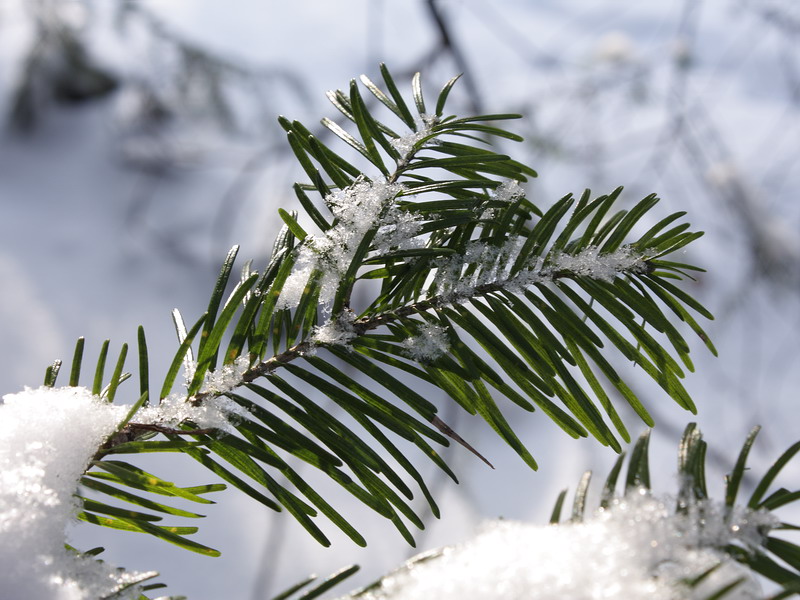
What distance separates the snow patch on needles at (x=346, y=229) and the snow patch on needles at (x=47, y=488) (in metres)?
0.09

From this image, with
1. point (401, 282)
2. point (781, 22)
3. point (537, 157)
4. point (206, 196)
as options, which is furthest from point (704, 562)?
point (206, 196)

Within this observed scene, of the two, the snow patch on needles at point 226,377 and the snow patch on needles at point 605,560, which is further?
the snow patch on needles at point 226,377

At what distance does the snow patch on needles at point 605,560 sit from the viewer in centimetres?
14

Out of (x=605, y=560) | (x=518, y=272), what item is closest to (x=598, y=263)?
(x=518, y=272)

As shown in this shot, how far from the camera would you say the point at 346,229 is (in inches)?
9.9

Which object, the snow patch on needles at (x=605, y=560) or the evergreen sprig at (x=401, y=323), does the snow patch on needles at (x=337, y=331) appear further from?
the snow patch on needles at (x=605, y=560)

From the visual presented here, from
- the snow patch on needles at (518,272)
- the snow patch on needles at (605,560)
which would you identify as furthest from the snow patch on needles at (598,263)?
the snow patch on needles at (605,560)

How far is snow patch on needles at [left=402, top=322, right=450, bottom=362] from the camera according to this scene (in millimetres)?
245

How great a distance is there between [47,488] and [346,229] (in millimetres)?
131

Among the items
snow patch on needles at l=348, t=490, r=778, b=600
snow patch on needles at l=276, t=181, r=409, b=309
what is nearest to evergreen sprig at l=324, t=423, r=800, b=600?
snow patch on needles at l=348, t=490, r=778, b=600

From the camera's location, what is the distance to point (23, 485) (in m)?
0.20

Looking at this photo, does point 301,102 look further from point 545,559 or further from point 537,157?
point 545,559

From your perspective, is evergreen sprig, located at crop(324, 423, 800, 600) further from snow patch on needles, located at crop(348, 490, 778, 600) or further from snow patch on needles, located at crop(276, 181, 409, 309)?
snow patch on needles, located at crop(276, 181, 409, 309)

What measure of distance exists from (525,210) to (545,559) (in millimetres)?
158
